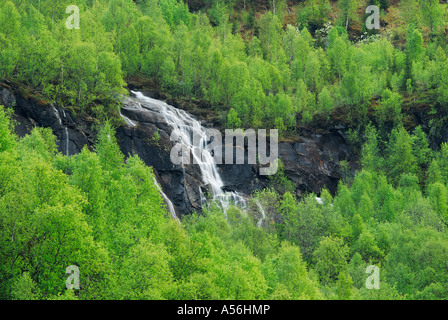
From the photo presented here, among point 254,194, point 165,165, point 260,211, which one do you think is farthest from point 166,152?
point 260,211

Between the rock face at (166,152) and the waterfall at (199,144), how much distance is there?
1.32 m

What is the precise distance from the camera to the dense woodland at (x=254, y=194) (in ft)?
130

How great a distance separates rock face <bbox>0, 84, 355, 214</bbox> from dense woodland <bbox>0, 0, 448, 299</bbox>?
2.65 metres

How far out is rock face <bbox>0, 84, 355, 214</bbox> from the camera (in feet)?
254

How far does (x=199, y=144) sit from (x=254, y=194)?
36.6 feet

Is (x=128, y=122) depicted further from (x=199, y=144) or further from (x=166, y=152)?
(x=199, y=144)

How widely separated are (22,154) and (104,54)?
36.3 meters

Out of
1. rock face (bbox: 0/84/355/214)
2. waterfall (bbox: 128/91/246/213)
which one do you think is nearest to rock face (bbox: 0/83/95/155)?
rock face (bbox: 0/84/355/214)

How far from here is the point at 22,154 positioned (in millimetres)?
54062

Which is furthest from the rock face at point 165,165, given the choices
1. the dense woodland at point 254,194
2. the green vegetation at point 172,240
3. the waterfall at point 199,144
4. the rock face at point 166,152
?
the green vegetation at point 172,240

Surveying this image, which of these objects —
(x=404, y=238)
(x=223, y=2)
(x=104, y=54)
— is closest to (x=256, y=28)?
(x=223, y=2)

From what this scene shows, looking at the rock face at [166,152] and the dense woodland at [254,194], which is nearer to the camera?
the dense woodland at [254,194]

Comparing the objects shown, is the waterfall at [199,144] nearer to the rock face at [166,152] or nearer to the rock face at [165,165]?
the rock face at [166,152]
